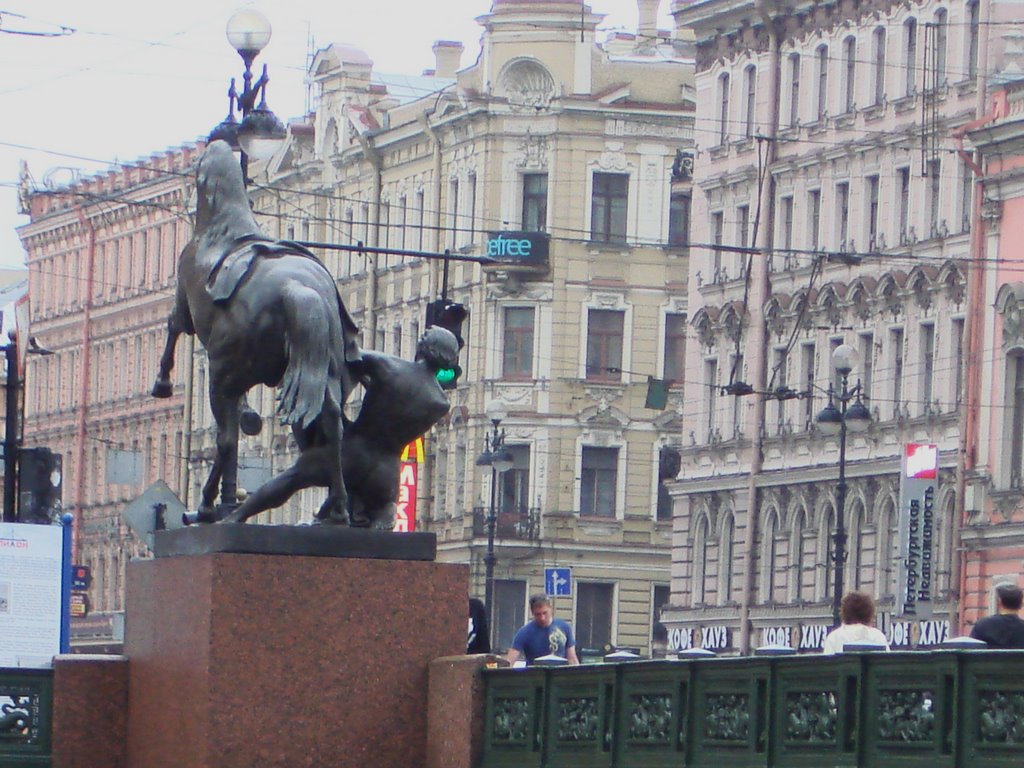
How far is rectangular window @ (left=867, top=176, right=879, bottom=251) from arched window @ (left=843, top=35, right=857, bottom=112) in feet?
5.23

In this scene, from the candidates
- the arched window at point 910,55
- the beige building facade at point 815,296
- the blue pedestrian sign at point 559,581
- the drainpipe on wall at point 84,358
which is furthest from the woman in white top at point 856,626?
Result: the drainpipe on wall at point 84,358

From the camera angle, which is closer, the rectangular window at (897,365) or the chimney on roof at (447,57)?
the rectangular window at (897,365)

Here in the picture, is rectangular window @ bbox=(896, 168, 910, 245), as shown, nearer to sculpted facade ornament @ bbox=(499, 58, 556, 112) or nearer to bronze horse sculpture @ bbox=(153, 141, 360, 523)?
sculpted facade ornament @ bbox=(499, 58, 556, 112)

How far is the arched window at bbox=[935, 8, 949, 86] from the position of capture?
53344mm

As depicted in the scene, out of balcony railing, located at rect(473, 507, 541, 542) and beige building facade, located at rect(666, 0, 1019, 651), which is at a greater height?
beige building facade, located at rect(666, 0, 1019, 651)

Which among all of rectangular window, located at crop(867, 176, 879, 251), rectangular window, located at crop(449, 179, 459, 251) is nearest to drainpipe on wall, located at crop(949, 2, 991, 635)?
rectangular window, located at crop(867, 176, 879, 251)

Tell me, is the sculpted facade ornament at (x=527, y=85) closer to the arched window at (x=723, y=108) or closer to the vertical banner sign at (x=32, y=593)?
the arched window at (x=723, y=108)

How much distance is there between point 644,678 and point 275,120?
11027 mm

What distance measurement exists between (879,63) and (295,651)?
42.7 metres

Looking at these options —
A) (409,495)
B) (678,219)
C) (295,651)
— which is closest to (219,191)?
(295,651)

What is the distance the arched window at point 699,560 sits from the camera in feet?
203

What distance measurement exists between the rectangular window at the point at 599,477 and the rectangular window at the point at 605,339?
162cm

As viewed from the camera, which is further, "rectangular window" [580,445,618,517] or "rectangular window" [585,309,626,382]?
"rectangular window" [585,309,626,382]

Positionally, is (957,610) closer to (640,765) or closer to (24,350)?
(24,350)
